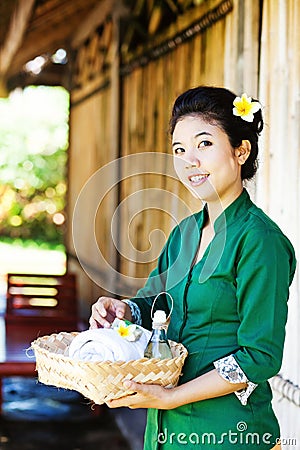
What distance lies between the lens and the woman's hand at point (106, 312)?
7.43 ft

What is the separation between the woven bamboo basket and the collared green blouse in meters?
0.10

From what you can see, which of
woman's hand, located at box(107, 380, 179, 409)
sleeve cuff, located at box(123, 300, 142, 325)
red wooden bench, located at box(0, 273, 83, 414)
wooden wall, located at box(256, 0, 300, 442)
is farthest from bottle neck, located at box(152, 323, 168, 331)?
red wooden bench, located at box(0, 273, 83, 414)

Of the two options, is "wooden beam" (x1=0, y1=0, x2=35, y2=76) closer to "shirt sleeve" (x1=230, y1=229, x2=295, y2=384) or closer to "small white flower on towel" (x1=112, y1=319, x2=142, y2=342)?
"small white flower on towel" (x1=112, y1=319, x2=142, y2=342)

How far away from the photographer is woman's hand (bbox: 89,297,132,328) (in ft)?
7.43

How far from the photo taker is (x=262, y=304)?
6.31 feet

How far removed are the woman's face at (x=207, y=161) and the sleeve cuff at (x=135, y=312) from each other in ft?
1.32

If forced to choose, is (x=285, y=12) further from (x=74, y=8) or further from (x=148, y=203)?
(x=74, y=8)

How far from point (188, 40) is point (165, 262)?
2.92m

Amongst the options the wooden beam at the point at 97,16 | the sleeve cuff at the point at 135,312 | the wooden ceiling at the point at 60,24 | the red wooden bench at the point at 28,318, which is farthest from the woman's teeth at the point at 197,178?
the wooden beam at the point at 97,16

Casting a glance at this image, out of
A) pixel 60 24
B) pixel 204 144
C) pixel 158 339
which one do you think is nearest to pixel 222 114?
pixel 204 144

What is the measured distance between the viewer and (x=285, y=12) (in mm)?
3381

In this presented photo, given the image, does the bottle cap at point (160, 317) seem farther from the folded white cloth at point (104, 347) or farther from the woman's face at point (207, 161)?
the woman's face at point (207, 161)

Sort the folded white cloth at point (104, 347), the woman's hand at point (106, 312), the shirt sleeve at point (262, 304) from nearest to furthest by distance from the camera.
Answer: the shirt sleeve at point (262, 304), the folded white cloth at point (104, 347), the woman's hand at point (106, 312)

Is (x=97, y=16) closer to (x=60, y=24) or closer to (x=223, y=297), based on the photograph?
(x=60, y=24)
